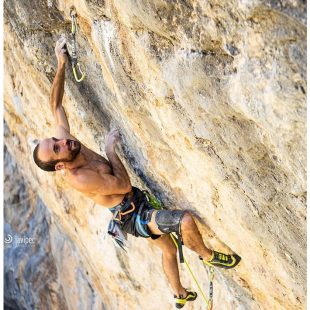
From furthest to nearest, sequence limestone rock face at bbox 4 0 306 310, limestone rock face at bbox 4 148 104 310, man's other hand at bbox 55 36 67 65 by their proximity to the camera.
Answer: limestone rock face at bbox 4 148 104 310 → man's other hand at bbox 55 36 67 65 → limestone rock face at bbox 4 0 306 310

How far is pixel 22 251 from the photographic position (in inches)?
279

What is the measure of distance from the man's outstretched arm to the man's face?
314 millimetres

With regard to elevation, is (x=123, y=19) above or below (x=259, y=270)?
above

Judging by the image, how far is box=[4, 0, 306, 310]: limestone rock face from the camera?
2.53 meters

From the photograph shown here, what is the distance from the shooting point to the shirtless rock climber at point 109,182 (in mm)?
3453

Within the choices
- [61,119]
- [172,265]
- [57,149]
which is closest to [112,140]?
[61,119]

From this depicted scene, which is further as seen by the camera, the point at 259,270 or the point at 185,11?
the point at 259,270

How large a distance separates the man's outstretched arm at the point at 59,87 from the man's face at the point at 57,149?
314 mm

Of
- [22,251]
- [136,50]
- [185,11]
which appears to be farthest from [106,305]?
[185,11]

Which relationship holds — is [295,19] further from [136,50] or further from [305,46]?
[136,50]

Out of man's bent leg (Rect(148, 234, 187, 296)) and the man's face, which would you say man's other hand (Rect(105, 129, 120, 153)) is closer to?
the man's face

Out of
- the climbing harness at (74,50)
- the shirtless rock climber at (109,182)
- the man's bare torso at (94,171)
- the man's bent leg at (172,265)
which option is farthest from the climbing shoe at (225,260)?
the climbing harness at (74,50)

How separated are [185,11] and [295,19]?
575 mm

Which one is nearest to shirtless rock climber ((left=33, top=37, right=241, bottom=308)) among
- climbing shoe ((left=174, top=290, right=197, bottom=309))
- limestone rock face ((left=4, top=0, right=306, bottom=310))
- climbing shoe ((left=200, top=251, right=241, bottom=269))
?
climbing shoe ((left=200, top=251, right=241, bottom=269))
